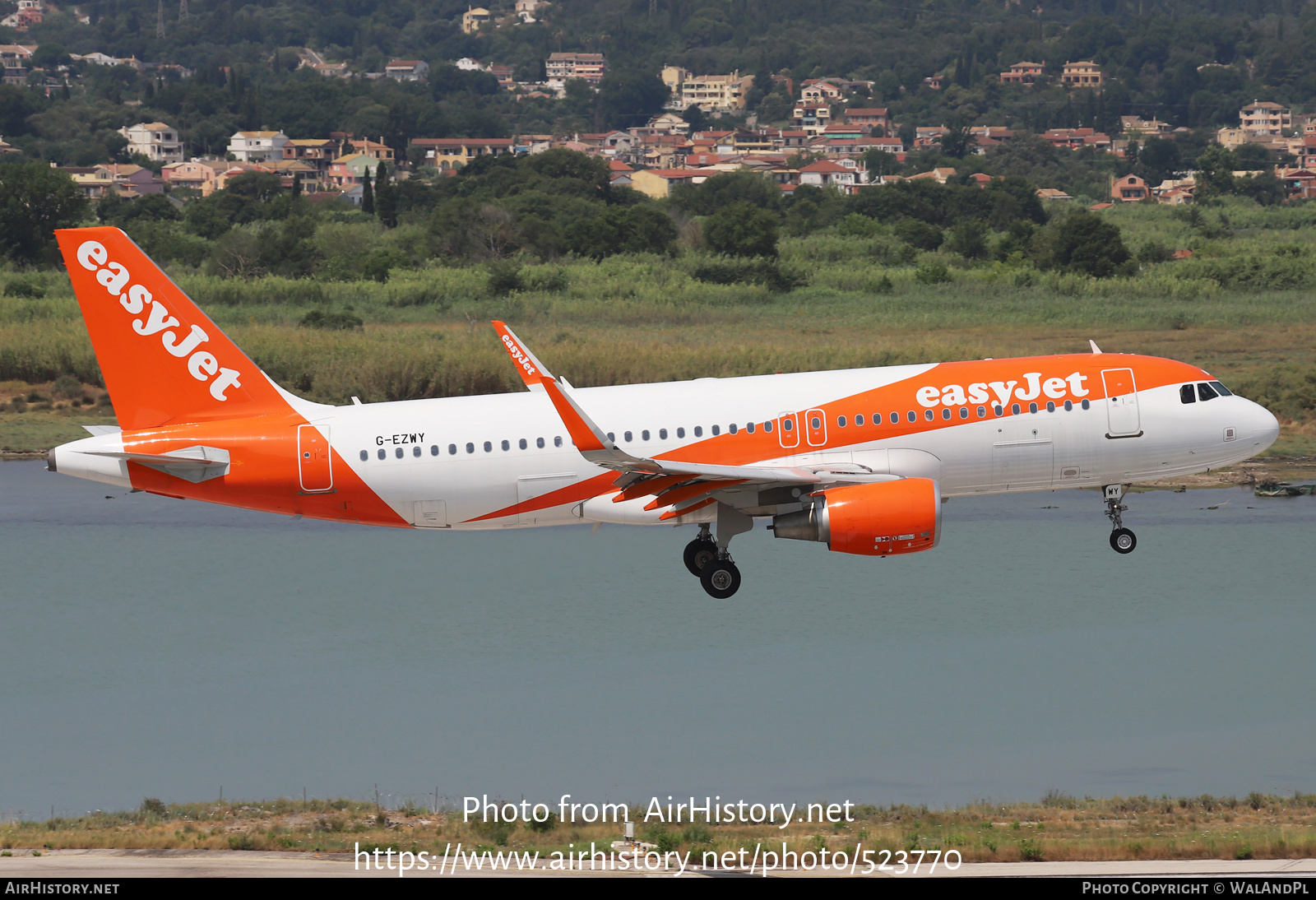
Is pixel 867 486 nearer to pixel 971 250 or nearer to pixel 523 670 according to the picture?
pixel 523 670

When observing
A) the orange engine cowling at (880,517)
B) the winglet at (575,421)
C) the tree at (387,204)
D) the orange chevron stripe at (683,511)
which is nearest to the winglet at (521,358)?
the winglet at (575,421)

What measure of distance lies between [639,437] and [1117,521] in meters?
11.1

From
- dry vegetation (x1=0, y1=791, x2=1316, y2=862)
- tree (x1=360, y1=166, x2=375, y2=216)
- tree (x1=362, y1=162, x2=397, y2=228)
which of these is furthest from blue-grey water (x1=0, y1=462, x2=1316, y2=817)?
tree (x1=360, y1=166, x2=375, y2=216)

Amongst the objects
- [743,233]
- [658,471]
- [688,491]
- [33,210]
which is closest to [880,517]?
[688,491]

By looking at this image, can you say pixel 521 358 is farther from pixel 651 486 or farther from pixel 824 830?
pixel 824 830

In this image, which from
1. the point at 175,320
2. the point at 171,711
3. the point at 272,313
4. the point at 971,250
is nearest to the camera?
the point at 175,320

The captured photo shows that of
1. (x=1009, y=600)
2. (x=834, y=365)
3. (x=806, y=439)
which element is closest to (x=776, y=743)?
(x=806, y=439)

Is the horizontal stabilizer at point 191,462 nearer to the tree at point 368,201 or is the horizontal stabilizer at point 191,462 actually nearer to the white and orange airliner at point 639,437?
the white and orange airliner at point 639,437

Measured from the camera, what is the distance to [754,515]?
3741 cm

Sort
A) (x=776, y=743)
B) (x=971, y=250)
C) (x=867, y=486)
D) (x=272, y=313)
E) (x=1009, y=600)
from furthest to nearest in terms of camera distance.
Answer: (x=971, y=250) → (x=272, y=313) → (x=1009, y=600) → (x=776, y=743) → (x=867, y=486)

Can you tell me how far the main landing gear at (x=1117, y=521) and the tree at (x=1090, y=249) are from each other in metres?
86.1

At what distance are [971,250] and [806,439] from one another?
106423mm

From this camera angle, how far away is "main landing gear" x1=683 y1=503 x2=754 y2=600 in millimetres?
37469

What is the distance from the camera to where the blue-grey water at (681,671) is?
4150 cm
